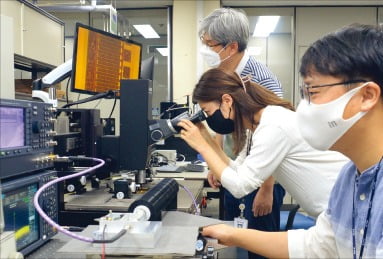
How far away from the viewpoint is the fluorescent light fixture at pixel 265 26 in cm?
532

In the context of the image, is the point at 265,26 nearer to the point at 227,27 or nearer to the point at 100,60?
the point at 227,27

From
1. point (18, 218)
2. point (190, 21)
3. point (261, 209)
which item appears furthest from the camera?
point (190, 21)

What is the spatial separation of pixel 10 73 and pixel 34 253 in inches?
20.4

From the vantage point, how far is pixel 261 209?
76.4 inches

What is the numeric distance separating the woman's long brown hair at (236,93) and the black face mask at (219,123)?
0.17 feet

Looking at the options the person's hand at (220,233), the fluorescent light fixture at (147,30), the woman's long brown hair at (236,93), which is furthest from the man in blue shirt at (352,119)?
the fluorescent light fixture at (147,30)

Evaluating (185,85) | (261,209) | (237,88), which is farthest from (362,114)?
(185,85)

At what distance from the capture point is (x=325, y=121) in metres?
0.96

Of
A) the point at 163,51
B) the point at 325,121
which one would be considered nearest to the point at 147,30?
the point at 163,51

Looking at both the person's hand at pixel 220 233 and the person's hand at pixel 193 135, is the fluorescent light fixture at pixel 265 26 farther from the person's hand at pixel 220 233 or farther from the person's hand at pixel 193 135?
the person's hand at pixel 220 233

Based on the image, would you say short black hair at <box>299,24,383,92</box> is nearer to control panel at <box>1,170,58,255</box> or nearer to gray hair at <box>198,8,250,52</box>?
control panel at <box>1,170,58,255</box>

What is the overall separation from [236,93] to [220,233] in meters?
0.66

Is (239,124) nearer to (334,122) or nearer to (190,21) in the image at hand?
(334,122)

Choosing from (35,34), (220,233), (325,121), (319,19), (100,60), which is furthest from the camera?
(319,19)
